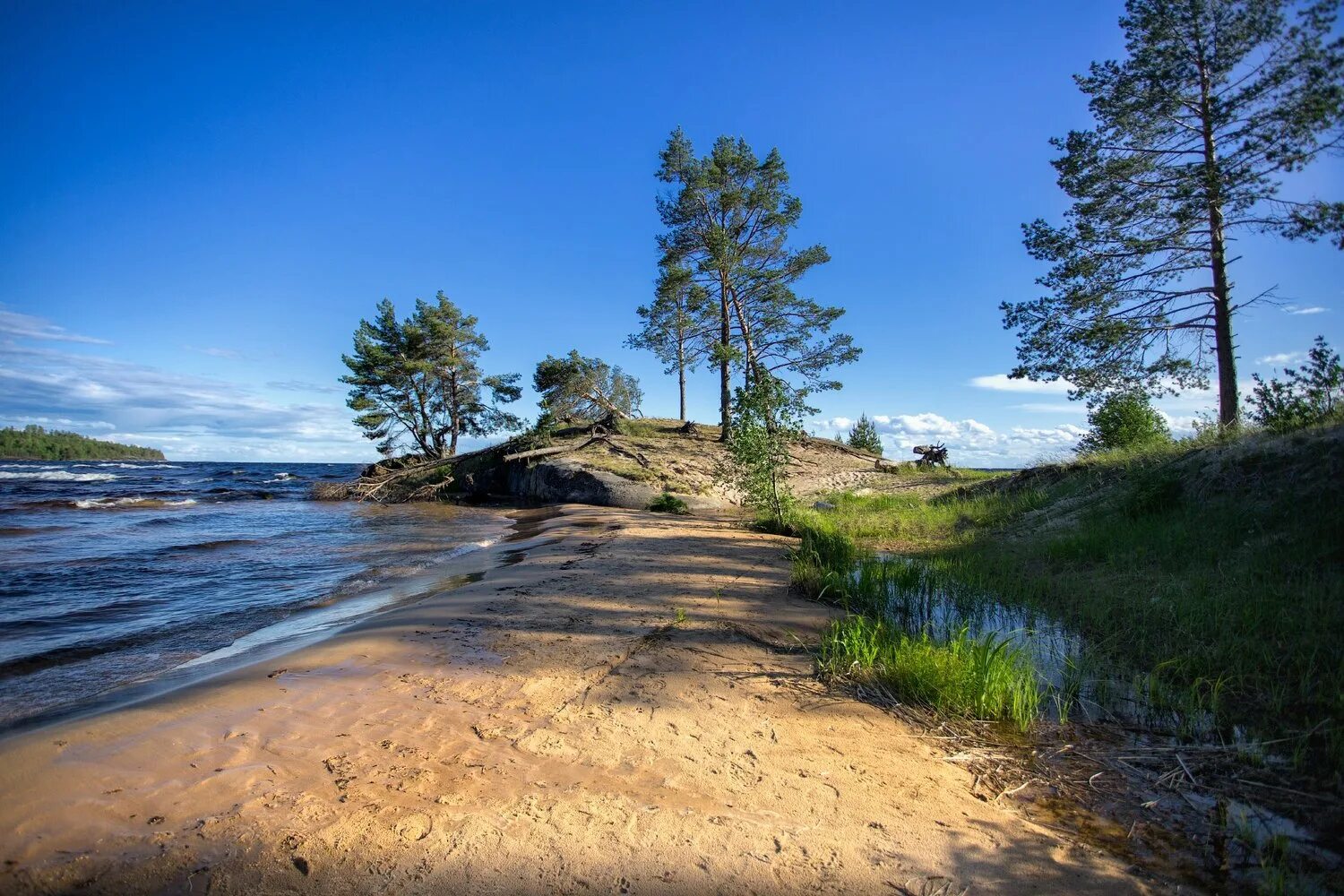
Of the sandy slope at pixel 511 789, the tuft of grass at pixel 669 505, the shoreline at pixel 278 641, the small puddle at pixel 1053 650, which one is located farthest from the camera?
the tuft of grass at pixel 669 505

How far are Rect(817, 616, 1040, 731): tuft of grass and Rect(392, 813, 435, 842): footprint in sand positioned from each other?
287 centimetres

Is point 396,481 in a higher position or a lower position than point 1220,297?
lower

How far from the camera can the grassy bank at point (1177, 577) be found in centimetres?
382

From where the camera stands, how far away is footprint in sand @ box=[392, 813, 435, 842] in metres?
2.34

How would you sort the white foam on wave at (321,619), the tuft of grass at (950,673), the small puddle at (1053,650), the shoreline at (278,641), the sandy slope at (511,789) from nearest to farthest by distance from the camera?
1. the sandy slope at (511,789)
2. the tuft of grass at (950,673)
3. the small puddle at (1053,650)
4. the shoreline at (278,641)
5. the white foam on wave at (321,619)

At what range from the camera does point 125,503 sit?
21328mm

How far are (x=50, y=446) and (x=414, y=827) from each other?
12680 centimetres

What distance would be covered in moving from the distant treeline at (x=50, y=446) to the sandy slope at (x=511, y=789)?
118043 mm

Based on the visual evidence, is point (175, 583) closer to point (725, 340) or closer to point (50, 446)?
point (725, 340)

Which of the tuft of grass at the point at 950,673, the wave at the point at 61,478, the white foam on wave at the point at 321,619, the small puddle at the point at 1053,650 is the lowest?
the white foam on wave at the point at 321,619

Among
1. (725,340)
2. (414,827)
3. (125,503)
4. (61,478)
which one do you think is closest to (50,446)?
(61,478)

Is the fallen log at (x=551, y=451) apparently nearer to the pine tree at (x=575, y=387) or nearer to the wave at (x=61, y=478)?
the pine tree at (x=575, y=387)

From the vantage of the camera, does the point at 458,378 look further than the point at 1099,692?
Yes

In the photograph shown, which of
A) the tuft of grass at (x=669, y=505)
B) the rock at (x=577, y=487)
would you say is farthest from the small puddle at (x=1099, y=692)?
the rock at (x=577, y=487)
